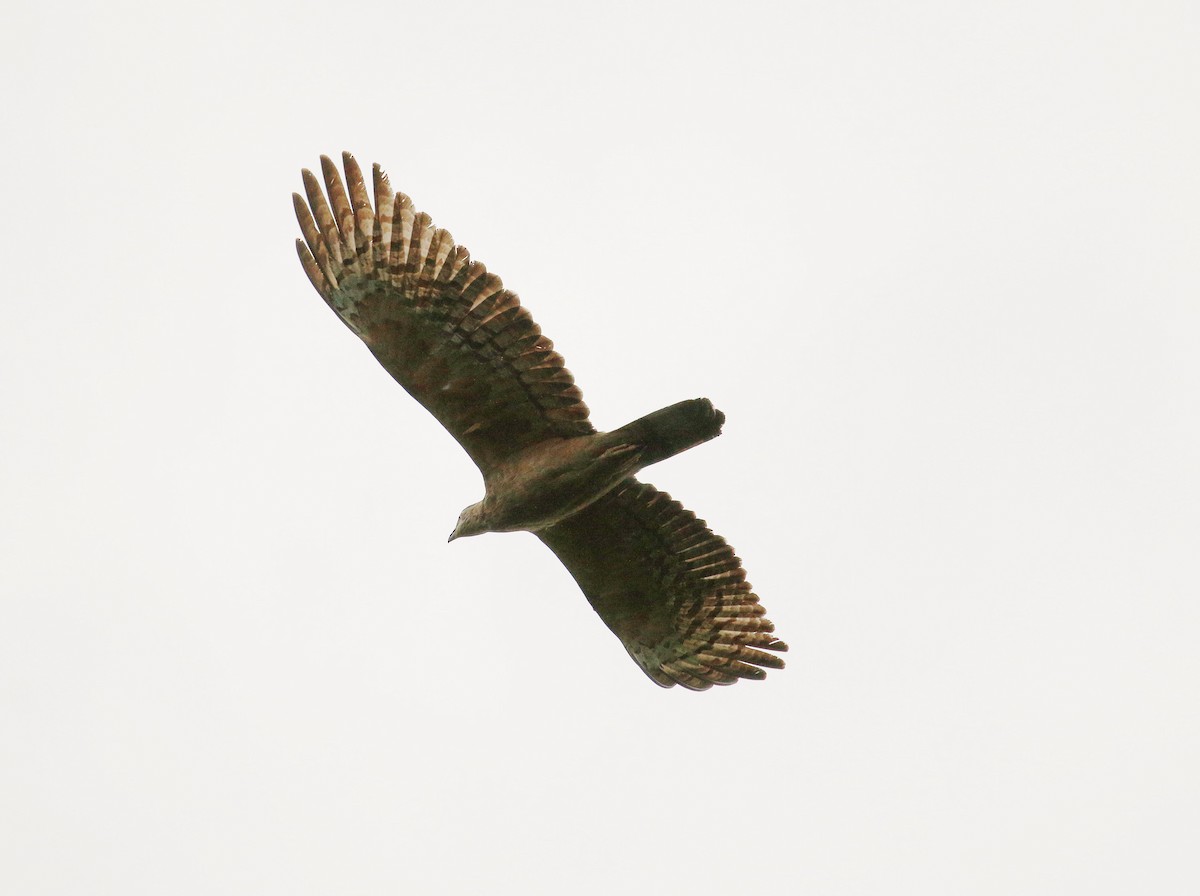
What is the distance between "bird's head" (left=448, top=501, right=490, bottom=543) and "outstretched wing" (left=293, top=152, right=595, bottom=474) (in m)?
0.68

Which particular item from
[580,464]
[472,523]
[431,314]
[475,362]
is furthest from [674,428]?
[431,314]

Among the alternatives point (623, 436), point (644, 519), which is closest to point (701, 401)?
point (623, 436)

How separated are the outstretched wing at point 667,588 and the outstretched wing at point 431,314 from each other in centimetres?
118

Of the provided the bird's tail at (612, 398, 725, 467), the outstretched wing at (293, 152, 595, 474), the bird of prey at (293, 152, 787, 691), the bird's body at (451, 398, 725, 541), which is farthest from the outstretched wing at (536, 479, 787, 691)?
the outstretched wing at (293, 152, 595, 474)

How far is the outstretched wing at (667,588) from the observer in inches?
542

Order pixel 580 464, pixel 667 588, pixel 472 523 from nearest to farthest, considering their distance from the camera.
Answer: pixel 580 464 → pixel 472 523 → pixel 667 588

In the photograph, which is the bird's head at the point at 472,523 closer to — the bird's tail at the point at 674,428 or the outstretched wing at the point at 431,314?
the outstretched wing at the point at 431,314

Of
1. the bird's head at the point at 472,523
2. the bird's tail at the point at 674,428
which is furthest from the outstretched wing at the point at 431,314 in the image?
the bird's head at the point at 472,523

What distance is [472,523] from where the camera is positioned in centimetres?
1316

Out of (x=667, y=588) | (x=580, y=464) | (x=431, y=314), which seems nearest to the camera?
(x=431, y=314)

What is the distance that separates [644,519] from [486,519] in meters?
1.54

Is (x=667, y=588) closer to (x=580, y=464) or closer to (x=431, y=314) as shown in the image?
(x=580, y=464)

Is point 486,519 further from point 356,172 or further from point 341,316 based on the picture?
point 356,172

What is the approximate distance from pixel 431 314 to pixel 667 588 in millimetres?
3528
